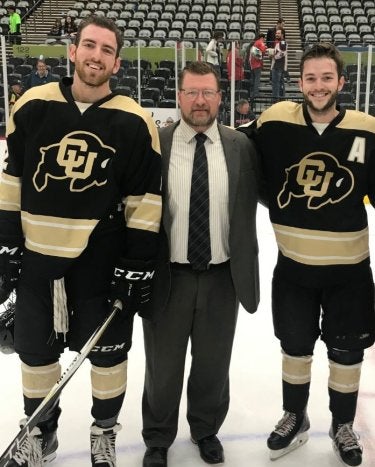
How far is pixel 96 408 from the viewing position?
5.87 ft

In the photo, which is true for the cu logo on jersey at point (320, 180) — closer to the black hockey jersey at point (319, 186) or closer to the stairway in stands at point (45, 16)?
the black hockey jersey at point (319, 186)

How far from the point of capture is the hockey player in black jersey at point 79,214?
5.11 feet

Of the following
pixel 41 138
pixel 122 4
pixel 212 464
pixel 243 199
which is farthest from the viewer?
pixel 122 4

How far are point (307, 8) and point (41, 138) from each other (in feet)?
42.6

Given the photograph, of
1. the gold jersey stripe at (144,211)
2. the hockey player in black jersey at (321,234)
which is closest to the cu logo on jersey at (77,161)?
the gold jersey stripe at (144,211)

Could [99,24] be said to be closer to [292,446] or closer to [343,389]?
[343,389]

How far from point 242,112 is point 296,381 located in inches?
181

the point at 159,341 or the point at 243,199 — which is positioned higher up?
the point at 243,199

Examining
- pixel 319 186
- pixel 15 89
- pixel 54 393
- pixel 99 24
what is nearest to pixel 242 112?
pixel 15 89

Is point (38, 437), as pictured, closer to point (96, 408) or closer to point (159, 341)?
Result: point (96, 408)

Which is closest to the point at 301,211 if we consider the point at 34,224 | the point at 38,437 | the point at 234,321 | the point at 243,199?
the point at 243,199

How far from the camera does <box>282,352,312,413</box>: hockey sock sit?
6.23 feet

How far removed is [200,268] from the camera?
176 cm

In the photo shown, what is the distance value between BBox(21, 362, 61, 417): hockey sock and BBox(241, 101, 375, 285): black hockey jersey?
0.79 metres
